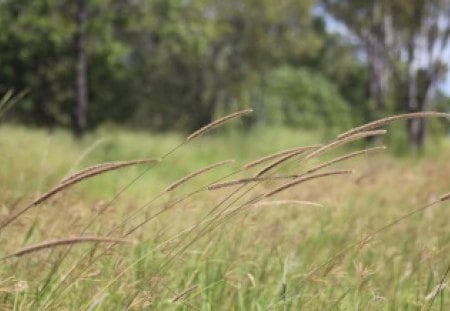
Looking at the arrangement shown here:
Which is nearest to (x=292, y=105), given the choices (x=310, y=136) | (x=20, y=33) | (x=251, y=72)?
(x=251, y=72)

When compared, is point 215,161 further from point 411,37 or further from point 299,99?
point 299,99

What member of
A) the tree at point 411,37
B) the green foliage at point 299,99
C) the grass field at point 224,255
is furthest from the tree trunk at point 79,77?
the green foliage at point 299,99

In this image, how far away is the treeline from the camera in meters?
21.2

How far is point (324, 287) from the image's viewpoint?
2668 mm

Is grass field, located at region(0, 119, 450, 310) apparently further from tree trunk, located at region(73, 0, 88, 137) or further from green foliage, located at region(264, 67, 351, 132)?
green foliage, located at region(264, 67, 351, 132)

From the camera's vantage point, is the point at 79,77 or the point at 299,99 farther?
the point at 299,99

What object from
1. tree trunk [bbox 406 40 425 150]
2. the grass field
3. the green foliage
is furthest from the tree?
the grass field

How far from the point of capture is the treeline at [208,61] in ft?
69.7

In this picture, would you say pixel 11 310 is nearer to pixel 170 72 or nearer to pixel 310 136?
pixel 310 136

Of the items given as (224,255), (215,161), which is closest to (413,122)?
(215,161)

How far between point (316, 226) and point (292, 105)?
3506cm

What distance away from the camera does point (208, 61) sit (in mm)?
38281

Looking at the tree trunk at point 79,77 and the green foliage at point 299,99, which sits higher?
the tree trunk at point 79,77

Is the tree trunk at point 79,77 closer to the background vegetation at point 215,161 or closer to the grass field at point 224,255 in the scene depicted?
the background vegetation at point 215,161
